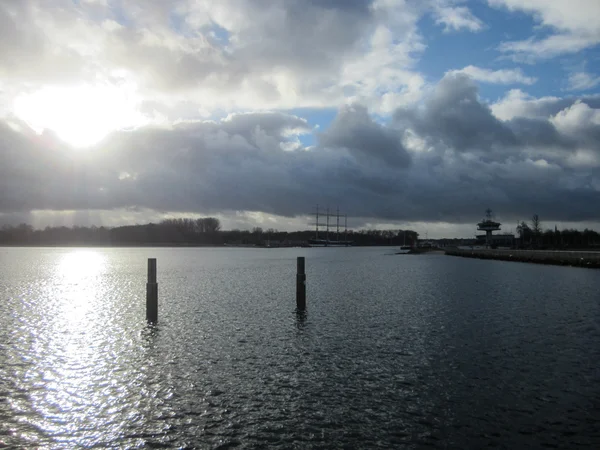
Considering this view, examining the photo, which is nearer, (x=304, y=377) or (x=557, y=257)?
(x=304, y=377)

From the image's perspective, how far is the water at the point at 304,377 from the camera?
36.0ft

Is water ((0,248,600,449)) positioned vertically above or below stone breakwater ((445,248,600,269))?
below

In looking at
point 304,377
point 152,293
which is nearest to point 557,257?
point 152,293

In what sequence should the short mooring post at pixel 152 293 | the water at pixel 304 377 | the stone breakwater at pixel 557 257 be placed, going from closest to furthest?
1. the water at pixel 304 377
2. the short mooring post at pixel 152 293
3. the stone breakwater at pixel 557 257

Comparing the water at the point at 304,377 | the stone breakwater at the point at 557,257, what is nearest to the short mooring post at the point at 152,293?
the water at the point at 304,377

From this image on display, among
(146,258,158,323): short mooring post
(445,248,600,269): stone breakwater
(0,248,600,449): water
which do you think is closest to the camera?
(0,248,600,449): water

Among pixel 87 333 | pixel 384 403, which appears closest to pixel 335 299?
pixel 87 333

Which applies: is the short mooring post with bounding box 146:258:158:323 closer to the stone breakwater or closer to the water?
the water

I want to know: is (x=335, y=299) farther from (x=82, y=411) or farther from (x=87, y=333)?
(x=82, y=411)

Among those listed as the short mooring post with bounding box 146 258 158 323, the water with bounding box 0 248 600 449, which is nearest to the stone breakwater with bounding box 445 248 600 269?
the water with bounding box 0 248 600 449

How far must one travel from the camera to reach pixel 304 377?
50.0 feet

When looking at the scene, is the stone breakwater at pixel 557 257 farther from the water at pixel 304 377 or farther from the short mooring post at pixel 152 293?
the short mooring post at pixel 152 293

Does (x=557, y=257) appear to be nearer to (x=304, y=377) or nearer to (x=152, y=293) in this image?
(x=152, y=293)

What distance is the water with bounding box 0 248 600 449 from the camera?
1096 centimetres
